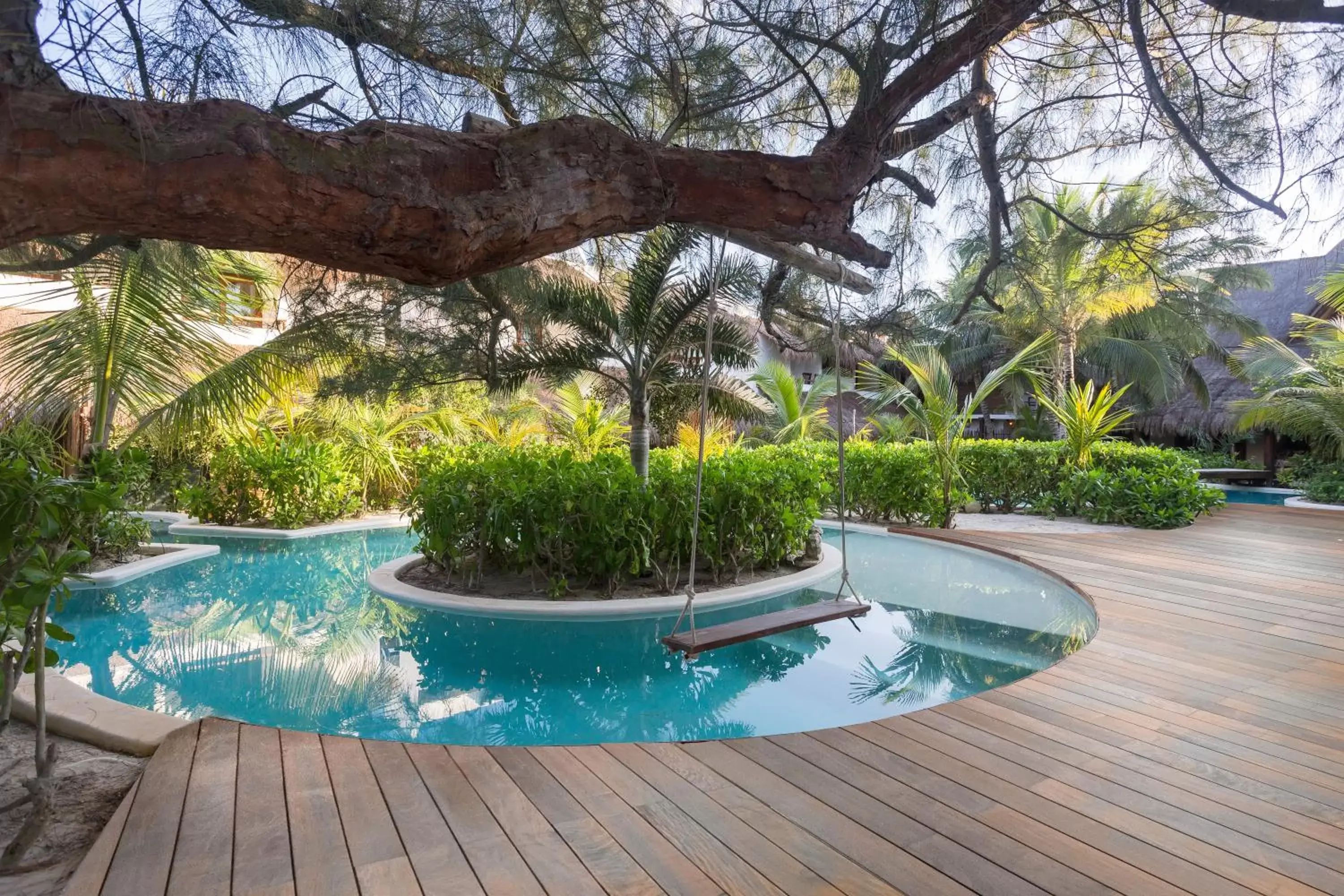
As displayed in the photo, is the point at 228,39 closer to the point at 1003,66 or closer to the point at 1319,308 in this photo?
the point at 1003,66

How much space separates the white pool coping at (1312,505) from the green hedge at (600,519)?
27.8ft

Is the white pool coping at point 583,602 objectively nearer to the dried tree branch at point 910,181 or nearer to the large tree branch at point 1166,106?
the dried tree branch at point 910,181

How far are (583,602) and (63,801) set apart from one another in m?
3.60

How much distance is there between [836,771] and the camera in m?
2.72

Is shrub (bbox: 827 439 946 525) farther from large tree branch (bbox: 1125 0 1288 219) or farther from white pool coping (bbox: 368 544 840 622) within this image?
large tree branch (bbox: 1125 0 1288 219)

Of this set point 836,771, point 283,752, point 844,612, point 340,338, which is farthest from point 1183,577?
point 340,338

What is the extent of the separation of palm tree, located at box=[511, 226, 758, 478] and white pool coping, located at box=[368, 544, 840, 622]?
1558mm

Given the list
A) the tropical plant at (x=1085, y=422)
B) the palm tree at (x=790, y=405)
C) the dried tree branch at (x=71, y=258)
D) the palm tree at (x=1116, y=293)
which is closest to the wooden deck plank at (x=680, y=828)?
the dried tree branch at (x=71, y=258)

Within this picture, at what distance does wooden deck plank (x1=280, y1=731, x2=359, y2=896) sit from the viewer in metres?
2.02

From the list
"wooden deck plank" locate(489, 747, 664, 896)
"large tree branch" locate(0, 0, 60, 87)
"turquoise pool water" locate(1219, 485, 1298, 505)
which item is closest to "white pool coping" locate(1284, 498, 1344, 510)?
"turquoise pool water" locate(1219, 485, 1298, 505)

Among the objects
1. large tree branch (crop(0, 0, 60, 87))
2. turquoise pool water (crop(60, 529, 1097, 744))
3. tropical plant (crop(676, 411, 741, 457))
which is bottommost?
turquoise pool water (crop(60, 529, 1097, 744))

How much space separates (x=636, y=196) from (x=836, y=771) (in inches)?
79.5

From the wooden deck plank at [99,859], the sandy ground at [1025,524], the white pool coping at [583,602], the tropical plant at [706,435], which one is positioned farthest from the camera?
the tropical plant at [706,435]

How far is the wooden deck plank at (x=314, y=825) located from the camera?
6.64ft
